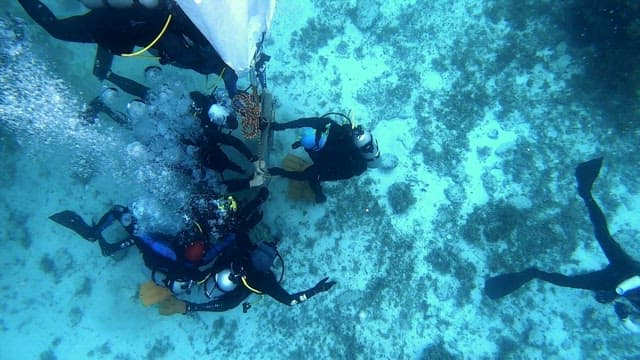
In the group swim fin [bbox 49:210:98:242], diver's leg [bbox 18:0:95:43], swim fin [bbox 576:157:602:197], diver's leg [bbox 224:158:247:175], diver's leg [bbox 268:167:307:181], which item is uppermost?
swim fin [bbox 576:157:602:197]

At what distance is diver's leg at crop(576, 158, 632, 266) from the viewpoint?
19.5ft

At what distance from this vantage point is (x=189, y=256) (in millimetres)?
5090

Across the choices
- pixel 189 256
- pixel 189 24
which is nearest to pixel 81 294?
pixel 189 256

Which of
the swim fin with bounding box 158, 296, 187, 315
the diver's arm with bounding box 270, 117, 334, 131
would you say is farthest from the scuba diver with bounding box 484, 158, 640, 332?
the swim fin with bounding box 158, 296, 187, 315

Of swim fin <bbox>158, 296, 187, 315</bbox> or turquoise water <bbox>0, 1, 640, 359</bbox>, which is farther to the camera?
turquoise water <bbox>0, 1, 640, 359</bbox>

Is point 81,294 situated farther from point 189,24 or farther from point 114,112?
point 189,24

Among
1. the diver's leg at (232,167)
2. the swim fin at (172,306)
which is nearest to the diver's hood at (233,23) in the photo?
the diver's leg at (232,167)

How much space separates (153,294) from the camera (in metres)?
6.14

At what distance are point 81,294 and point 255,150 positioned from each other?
404 cm

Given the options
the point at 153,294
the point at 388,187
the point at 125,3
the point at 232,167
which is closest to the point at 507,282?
the point at 388,187

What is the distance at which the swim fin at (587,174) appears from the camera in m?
6.26

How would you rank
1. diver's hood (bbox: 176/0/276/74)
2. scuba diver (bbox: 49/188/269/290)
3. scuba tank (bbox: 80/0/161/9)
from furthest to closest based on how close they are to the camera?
scuba diver (bbox: 49/188/269/290) < scuba tank (bbox: 80/0/161/9) < diver's hood (bbox: 176/0/276/74)

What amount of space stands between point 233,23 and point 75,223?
4.67 m

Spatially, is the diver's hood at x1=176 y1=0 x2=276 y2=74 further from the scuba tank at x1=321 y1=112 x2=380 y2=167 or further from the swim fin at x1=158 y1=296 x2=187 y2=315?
the swim fin at x1=158 y1=296 x2=187 y2=315
